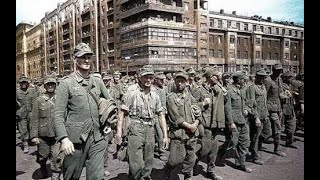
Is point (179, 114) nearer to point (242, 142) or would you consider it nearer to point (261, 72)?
point (242, 142)

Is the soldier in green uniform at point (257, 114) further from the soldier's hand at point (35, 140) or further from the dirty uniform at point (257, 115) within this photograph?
the soldier's hand at point (35, 140)

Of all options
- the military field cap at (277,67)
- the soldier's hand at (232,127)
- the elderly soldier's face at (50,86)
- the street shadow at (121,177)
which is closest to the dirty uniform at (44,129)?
the elderly soldier's face at (50,86)

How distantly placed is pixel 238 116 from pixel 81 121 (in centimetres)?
248

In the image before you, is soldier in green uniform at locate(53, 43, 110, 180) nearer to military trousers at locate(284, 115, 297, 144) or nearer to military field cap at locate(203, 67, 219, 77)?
military field cap at locate(203, 67, 219, 77)

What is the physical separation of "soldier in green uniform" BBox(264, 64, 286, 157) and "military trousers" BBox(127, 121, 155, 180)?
2384 millimetres

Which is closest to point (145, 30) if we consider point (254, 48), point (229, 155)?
point (254, 48)

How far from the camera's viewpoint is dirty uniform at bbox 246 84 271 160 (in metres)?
5.02

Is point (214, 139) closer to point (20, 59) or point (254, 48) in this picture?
point (254, 48)

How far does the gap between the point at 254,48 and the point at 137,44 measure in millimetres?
1478

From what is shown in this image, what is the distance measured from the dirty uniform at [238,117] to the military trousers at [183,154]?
881mm

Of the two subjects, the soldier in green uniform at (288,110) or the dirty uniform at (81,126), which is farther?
the soldier in green uniform at (288,110)

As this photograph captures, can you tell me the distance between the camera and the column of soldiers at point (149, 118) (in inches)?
123

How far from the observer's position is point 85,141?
3104 mm

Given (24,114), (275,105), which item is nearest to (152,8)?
(275,105)
